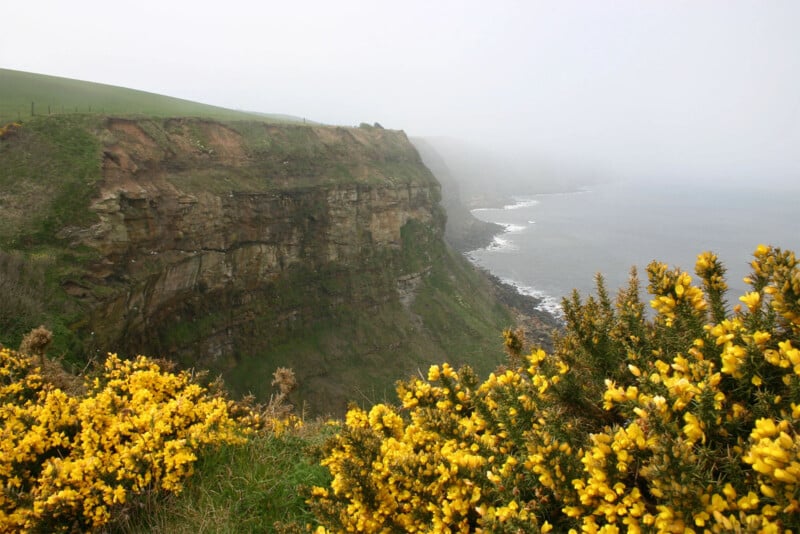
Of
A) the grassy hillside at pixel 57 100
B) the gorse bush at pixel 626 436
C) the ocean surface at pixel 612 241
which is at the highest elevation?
the grassy hillside at pixel 57 100

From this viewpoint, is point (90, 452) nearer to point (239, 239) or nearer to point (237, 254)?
point (237, 254)

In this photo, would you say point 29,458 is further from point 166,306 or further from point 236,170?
point 236,170

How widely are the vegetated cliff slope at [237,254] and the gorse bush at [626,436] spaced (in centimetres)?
1545

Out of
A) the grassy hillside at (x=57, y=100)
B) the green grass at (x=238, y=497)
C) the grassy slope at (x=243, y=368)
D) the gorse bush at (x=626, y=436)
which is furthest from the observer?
the grassy hillside at (x=57, y=100)

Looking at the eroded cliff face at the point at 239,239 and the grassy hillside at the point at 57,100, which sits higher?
the grassy hillside at the point at 57,100

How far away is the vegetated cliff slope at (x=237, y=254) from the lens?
22.4 metres

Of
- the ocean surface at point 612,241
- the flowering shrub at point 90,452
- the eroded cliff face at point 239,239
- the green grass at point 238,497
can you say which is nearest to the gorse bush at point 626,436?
the green grass at point 238,497

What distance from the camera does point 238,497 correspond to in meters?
5.38

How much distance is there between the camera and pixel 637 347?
390cm

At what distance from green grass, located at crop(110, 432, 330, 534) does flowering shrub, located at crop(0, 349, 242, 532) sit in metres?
0.19

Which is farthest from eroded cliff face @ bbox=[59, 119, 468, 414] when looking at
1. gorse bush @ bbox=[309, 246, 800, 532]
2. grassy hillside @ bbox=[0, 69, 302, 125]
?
gorse bush @ bbox=[309, 246, 800, 532]

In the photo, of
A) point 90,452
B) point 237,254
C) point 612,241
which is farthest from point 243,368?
point 612,241

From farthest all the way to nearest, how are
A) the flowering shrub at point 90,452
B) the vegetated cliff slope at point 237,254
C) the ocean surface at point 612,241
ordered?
the ocean surface at point 612,241
the vegetated cliff slope at point 237,254
the flowering shrub at point 90,452

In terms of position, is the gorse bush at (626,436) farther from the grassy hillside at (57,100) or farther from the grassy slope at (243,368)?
the grassy hillside at (57,100)
